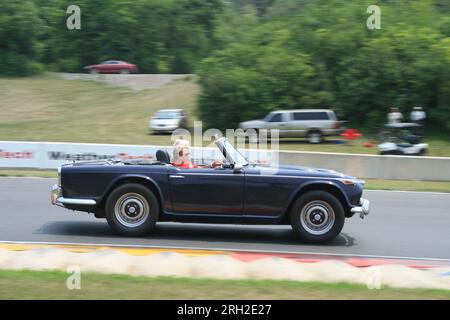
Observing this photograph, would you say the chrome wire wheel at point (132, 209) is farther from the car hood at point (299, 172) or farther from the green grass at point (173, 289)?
the green grass at point (173, 289)

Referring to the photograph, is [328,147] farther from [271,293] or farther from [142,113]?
[271,293]

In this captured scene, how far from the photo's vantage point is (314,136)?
98.1 ft

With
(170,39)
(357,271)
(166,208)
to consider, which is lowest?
→ (357,271)

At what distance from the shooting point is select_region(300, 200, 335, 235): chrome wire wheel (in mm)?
9203

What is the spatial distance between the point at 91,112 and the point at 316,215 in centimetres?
3485

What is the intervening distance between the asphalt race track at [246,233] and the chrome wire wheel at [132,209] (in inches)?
10.2

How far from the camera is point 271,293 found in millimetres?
6055

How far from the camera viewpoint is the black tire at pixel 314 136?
98.1ft

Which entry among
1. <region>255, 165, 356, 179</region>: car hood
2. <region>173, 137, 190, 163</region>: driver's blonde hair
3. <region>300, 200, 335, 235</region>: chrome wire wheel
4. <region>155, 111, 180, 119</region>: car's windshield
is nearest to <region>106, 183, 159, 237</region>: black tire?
<region>173, 137, 190, 163</region>: driver's blonde hair

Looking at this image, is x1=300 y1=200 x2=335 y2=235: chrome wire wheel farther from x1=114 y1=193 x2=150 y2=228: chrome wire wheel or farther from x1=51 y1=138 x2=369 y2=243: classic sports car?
x1=114 y1=193 x2=150 y2=228: chrome wire wheel

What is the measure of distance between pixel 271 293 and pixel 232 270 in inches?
49.2

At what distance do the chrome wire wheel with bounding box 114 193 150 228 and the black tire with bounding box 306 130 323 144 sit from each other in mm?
21334

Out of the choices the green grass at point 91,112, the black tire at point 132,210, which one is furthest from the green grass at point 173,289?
the green grass at point 91,112
